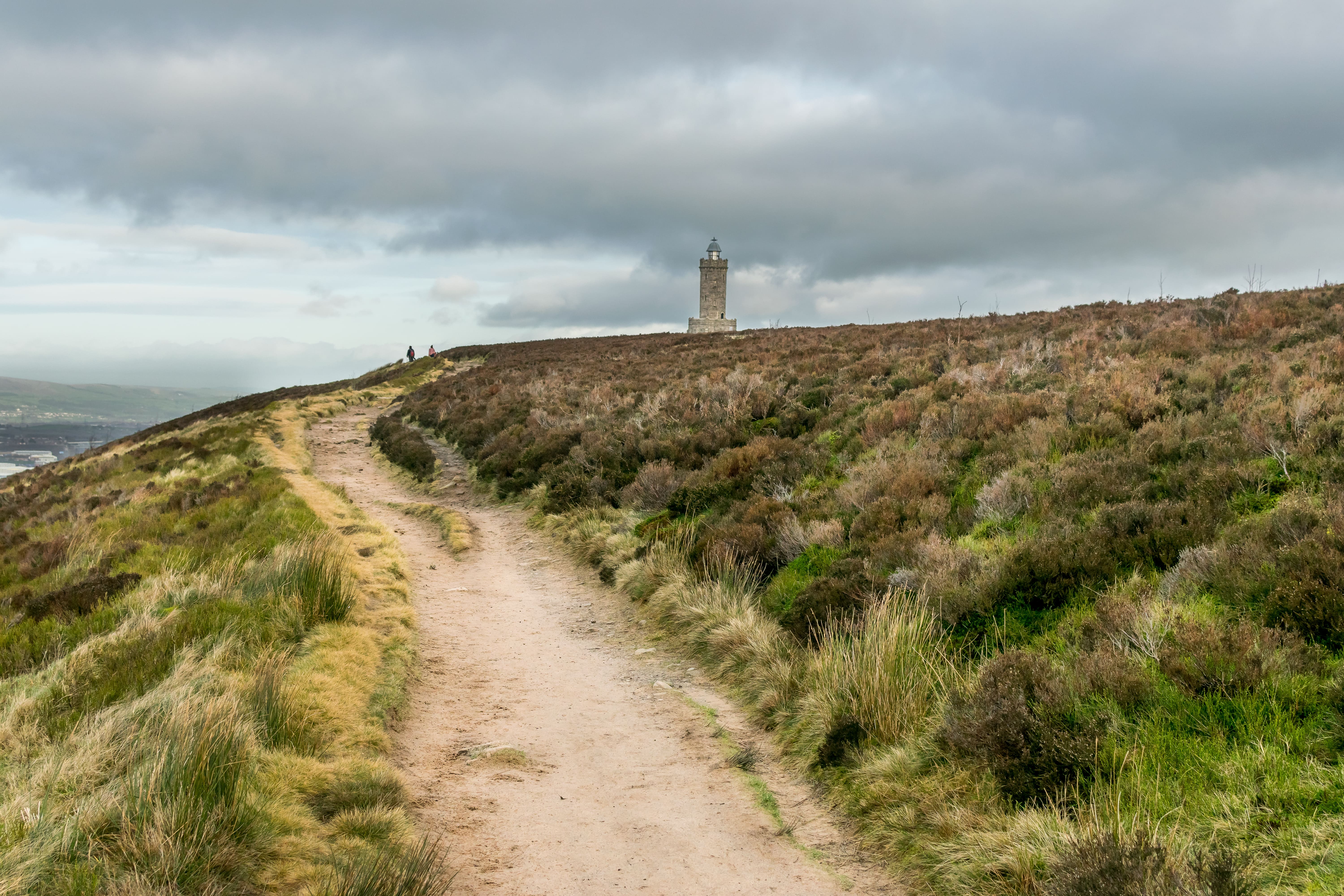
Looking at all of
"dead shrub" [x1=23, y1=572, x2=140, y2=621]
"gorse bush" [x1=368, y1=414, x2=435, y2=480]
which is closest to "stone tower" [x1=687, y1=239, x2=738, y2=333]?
"gorse bush" [x1=368, y1=414, x2=435, y2=480]

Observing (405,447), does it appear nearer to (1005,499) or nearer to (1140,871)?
(1005,499)

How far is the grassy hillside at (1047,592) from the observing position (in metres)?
4.34

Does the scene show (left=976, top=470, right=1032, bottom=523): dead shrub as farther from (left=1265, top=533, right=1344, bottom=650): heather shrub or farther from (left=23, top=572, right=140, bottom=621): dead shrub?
(left=23, top=572, right=140, bottom=621): dead shrub

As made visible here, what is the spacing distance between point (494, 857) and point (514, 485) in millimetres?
13368

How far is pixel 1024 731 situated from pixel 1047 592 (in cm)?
215

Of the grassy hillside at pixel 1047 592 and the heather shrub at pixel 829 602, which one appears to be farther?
the heather shrub at pixel 829 602

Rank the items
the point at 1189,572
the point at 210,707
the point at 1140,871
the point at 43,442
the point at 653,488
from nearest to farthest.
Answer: the point at 1140,871 → the point at 210,707 → the point at 1189,572 → the point at 653,488 → the point at 43,442

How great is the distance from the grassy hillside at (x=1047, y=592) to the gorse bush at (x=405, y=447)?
690 centimetres

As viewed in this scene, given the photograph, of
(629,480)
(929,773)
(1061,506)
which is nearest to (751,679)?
(929,773)

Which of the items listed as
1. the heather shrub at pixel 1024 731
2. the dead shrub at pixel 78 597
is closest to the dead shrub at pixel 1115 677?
the heather shrub at pixel 1024 731

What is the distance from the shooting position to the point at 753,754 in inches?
258

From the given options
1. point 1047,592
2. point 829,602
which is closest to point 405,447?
point 829,602

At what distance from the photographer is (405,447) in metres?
24.2

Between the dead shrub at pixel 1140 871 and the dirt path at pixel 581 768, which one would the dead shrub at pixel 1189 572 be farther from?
the dirt path at pixel 581 768
